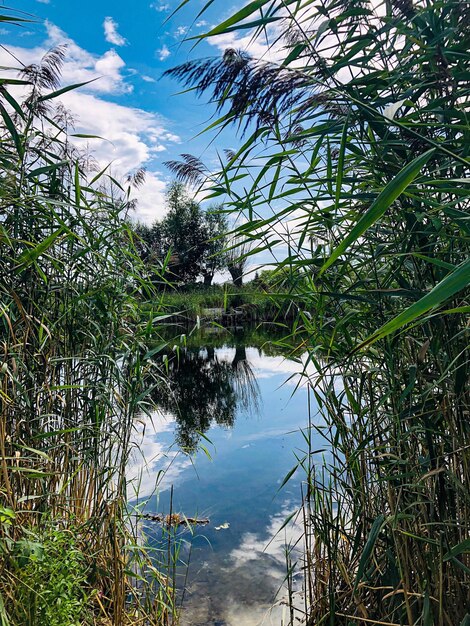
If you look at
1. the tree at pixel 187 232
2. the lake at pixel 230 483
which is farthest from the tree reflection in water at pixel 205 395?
the tree at pixel 187 232

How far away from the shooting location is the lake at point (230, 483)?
2.35 metres

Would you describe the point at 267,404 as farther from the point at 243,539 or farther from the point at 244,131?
the point at 244,131

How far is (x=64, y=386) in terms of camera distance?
167 cm

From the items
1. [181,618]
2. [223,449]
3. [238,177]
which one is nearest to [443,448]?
[238,177]

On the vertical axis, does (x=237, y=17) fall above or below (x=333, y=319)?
above

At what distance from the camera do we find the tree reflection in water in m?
5.32

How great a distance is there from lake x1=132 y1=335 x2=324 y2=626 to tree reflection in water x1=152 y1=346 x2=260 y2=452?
0.02 m

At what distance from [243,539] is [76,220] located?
2216 mm

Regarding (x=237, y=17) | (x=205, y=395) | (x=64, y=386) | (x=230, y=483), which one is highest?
(x=237, y=17)

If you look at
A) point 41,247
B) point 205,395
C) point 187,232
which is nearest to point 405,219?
point 41,247

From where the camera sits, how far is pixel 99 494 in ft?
6.79

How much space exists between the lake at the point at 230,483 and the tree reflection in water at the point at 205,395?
17mm

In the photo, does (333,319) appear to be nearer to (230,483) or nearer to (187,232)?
(230,483)

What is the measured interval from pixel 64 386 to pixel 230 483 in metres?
2.52
